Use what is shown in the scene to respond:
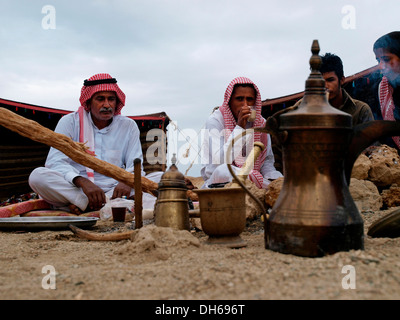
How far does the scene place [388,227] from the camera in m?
1.99

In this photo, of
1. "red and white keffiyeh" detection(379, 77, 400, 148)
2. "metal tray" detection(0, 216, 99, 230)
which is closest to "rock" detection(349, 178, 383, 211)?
"red and white keffiyeh" detection(379, 77, 400, 148)

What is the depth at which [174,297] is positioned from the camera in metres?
1.21

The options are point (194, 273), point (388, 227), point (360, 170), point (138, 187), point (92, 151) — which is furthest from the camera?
point (92, 151)

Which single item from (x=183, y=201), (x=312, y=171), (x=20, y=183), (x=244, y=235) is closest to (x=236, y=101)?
A: (x=244, y=235)

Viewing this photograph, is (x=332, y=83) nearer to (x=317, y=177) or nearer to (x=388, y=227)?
(x=388, y=227)

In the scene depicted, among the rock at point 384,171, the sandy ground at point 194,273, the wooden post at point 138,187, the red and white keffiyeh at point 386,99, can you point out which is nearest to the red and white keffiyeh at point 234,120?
the rock at point 384,171

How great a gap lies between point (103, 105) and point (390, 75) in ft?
13.5

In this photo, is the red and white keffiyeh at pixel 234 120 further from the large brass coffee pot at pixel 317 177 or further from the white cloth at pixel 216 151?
the large brass coffee pot at pixel 317 177

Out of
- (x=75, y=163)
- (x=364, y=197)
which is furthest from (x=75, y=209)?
(x=364, y=197)

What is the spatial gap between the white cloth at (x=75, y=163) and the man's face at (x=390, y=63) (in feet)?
12.1

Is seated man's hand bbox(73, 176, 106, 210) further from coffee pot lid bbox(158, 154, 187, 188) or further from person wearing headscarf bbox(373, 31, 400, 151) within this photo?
person wearing headscarf bbox(373, 31, 400, 151)

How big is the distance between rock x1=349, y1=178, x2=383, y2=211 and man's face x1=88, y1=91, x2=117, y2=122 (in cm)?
348

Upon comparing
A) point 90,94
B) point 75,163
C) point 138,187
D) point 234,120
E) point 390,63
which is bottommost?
point 138,187
